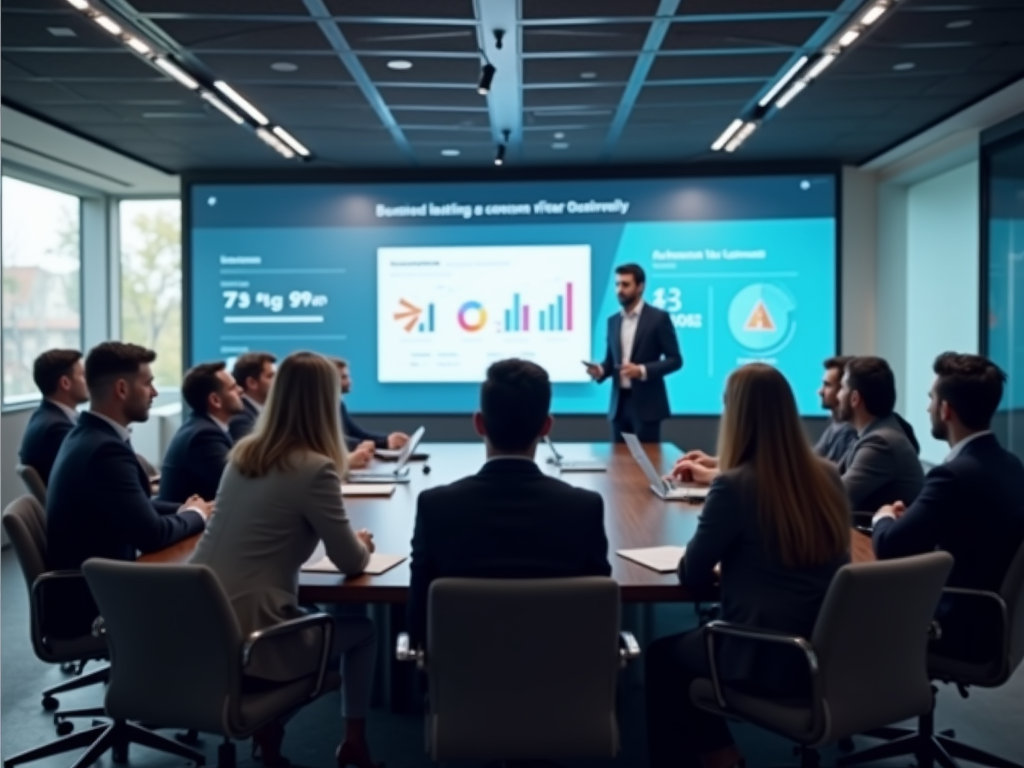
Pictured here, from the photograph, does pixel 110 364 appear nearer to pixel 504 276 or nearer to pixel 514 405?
pixel 514 405

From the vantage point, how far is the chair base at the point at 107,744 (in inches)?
126

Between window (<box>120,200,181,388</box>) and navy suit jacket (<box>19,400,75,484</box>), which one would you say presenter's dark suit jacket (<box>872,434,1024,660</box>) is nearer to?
navy suit jacket (<box>19,400,75,484</box>)

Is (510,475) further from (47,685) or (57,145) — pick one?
(57,145)

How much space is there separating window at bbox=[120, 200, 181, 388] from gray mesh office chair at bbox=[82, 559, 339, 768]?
8155 millimetres

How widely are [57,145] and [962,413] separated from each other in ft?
22.6

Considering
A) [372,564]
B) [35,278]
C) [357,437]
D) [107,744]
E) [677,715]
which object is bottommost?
[107,744]

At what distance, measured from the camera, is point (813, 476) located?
8.19 ft

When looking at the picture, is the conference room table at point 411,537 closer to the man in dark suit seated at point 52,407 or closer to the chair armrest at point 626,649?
the chair armrest at point 626,649

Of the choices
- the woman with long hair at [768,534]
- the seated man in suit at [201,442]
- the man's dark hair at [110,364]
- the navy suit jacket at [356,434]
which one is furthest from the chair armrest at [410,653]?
the navy suit jacket at [356,434]

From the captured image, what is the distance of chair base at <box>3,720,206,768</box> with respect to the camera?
10.5ft

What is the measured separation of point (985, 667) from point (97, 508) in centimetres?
259

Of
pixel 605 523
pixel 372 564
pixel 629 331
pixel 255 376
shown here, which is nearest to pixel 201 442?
pixel 372 564

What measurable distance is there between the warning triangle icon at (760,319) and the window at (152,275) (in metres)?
5.58

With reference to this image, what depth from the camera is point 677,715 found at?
281 centimetres
